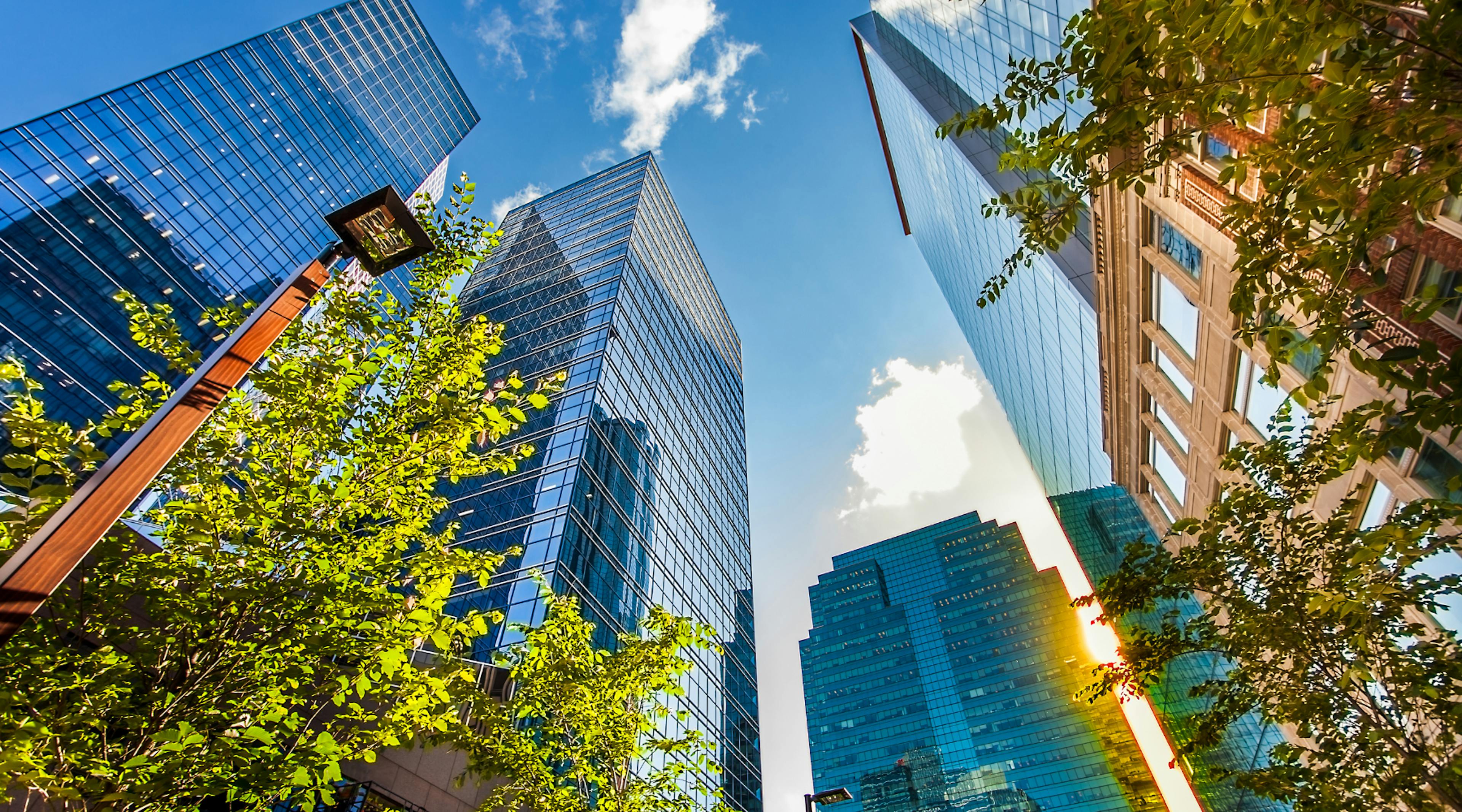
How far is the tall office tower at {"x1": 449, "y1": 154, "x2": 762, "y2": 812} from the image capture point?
35.9 metres

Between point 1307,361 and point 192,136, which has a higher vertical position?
point 192,136

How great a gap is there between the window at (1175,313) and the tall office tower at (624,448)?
27.4 m

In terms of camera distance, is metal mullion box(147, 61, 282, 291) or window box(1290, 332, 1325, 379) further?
metal mullion box(147, 61, 282, 291)

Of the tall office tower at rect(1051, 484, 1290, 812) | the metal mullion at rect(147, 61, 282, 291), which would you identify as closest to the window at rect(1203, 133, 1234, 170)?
the tall office tower at rect(1051, 484, 1290, 812)

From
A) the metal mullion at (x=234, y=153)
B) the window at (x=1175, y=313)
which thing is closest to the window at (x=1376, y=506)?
the window at (x=1175, y=313)

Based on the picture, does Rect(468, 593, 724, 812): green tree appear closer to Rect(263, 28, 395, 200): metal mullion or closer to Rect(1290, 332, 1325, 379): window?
Rect(1290, 332, 1325, 379): window

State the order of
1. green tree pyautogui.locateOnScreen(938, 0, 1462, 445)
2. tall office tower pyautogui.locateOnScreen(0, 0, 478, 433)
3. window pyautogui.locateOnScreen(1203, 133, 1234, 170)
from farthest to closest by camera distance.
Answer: tall office tower pyautogui.locateOnScreen(0, 0, 478, 433) → window pyautogui.locateOnScreen(1203, 133, 1234, 170) → green tree pyautogui.locateOnScreen(938, 0, 1462, 445)

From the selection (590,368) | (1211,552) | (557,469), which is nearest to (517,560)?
(557,469)

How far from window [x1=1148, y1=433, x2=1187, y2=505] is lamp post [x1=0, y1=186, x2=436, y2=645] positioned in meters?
22.7

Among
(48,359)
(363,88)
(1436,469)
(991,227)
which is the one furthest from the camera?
(363,88)

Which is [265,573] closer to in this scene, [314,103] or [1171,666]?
[1171,666]

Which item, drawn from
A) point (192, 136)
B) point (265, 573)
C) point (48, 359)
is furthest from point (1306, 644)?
point (192, 136)

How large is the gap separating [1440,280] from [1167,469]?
571 inches

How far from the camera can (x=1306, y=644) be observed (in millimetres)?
8180
